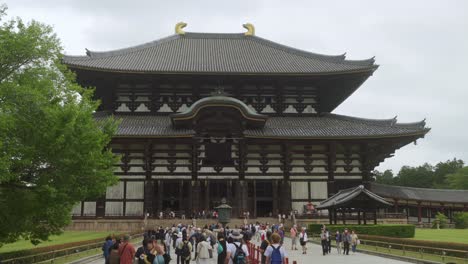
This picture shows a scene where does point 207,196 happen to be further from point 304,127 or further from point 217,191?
point 304,127

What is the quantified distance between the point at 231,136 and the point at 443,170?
313 ft

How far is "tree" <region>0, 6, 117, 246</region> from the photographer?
17.6 m

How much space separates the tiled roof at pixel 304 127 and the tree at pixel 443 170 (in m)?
74.5

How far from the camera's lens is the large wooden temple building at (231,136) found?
145ft

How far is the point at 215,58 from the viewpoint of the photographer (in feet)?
179

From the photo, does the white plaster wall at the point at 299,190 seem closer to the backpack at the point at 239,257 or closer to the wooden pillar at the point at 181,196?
the wooden pillar at the point at 181,196

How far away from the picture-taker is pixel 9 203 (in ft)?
61.5


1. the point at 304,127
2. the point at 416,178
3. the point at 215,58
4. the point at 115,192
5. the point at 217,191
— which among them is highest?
the point at 215,58

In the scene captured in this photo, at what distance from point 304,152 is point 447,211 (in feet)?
97.8

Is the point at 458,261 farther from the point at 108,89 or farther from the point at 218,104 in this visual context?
the point at 108,89

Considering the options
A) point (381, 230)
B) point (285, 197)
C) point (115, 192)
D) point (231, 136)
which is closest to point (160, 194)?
point (115, 192)

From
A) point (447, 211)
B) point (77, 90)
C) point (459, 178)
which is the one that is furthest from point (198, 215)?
point (459, 178)

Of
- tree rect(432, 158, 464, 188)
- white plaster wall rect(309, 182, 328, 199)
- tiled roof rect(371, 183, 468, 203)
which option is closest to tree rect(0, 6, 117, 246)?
white plaster wall rect(309, 182, 328, 199)

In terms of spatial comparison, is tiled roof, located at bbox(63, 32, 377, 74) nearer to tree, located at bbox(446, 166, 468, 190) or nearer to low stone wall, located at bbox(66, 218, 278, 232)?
low stone wall, located at bbox(66, 218, 278, 232)
